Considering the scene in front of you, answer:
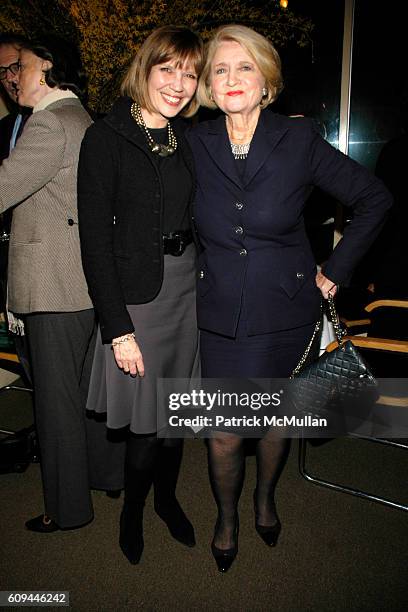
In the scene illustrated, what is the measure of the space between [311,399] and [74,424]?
875 mm

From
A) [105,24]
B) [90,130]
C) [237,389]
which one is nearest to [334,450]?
[237,389]

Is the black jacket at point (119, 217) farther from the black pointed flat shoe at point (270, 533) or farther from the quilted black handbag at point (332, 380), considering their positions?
the black pointed flat shoe at point (270, 533)

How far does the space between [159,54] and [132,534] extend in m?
1.67

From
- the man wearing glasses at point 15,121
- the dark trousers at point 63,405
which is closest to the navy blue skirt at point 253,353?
the dark trousers at point 63,405

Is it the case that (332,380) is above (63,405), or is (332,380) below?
above

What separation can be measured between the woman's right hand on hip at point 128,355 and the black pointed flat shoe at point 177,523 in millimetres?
709

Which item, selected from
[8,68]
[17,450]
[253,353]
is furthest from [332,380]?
[8,68]

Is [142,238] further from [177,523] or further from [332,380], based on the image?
[177,523]

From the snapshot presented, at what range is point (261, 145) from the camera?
1752 mm

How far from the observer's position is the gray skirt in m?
1.73

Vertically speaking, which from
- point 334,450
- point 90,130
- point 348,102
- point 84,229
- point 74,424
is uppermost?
point 348,102

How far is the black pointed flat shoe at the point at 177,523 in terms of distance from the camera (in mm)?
2043

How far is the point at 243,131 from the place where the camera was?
1824 millimetres

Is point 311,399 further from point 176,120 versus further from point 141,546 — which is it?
point 176,120
